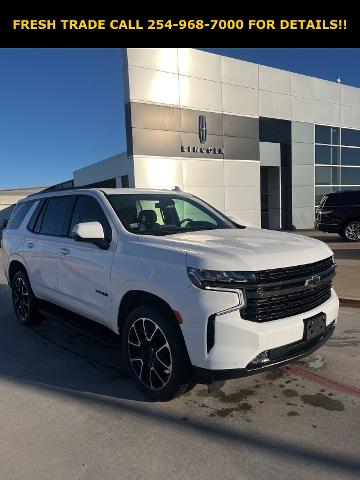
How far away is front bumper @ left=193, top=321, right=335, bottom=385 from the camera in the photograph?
2.79m

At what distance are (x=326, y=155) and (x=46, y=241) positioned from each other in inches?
798

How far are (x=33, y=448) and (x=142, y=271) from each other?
1.49 m

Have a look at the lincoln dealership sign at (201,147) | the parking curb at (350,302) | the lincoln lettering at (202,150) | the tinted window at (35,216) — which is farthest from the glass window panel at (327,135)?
the tinted window at (35,216)

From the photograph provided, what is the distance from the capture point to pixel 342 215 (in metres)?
14.1

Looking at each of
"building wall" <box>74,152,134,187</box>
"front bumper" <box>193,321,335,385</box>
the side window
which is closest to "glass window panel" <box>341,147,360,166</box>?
"building wall" <box>74,152,134,187</box>

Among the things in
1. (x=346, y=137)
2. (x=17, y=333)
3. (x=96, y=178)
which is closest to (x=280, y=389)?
(x=17, y=333)

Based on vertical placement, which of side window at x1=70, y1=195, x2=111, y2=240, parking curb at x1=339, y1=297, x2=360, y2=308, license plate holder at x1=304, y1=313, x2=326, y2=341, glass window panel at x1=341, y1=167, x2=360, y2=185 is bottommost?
parking curb at x1=339, y1=297, x2=360, y2=308

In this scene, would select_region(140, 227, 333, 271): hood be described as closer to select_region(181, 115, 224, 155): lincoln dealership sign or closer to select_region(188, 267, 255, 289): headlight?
select_region(188, 267, 255, 289): headlight

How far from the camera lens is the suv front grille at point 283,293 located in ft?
9.21

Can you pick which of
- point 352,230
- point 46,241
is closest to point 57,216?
point 46,241

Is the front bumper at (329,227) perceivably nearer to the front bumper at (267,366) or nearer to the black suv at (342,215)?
the black suv at (342,215)

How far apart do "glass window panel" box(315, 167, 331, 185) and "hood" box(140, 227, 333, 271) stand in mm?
19250

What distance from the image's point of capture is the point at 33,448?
8.88ft

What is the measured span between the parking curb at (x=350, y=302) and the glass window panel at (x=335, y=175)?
17436 mm
